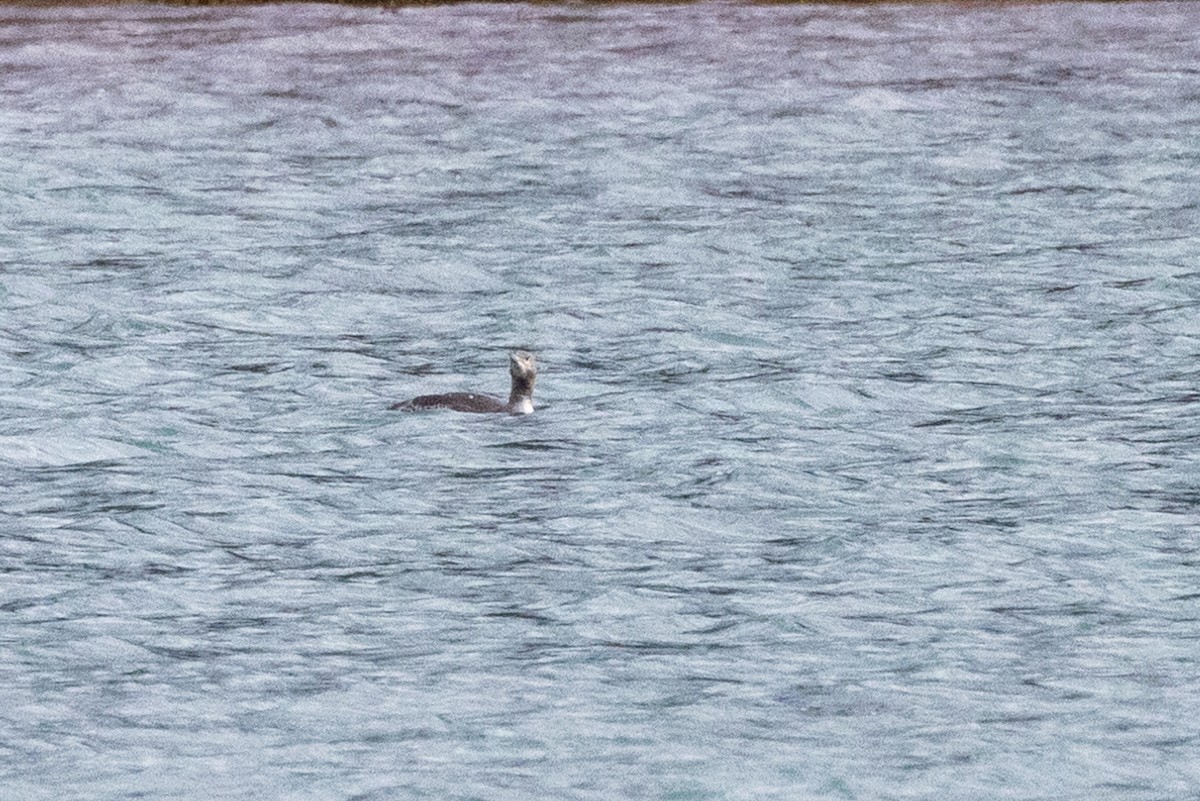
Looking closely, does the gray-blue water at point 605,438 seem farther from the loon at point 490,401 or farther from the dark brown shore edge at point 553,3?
the dark brown shore edge at point 553,3

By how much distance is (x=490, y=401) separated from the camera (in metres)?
14.2

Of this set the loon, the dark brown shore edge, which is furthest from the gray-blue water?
the dark brown shore edge

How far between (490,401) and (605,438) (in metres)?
0.85

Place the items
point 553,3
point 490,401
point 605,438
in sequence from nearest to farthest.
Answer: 1. point 605,438
2. point 490,401
3. point 553,3

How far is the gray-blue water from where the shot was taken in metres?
9.29

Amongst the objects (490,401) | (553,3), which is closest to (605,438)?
(490,401)

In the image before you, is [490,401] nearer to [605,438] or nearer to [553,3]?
[605,438]

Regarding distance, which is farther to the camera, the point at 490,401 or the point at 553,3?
the point at 553,3

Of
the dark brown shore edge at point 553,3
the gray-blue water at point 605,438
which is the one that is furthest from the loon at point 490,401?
the dark brown shore edge at point 553,3

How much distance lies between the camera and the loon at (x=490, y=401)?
45.7 feet

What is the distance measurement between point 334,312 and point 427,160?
5831 millimetres

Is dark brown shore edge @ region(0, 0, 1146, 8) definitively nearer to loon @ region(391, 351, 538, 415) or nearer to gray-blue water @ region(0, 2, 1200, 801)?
gray-blue water @ region(0, 2, 1200, 801)

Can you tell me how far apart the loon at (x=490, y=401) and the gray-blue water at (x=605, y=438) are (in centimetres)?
10

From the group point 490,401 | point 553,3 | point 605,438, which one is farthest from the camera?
point 553,3
